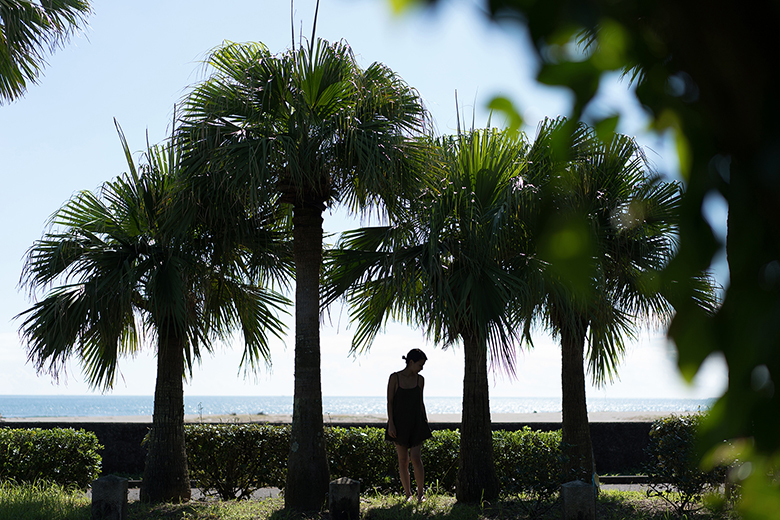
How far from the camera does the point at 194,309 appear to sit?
8.30 m

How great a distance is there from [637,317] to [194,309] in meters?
5.99

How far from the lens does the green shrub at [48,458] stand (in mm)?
9344

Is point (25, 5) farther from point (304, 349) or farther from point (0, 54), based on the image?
point (304, 349)

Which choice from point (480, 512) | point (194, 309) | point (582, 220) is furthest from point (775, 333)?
point (194, 309)

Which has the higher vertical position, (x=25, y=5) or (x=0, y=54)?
(x=25, y=5)

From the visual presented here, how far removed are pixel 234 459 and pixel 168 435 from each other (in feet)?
4.41

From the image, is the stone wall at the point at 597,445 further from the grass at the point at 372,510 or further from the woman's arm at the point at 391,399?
the woman's arm at the point at 391,399

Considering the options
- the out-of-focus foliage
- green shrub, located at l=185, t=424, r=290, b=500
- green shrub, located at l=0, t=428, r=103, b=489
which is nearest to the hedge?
green shrub, located at l=185, t=424, r=290, b=500

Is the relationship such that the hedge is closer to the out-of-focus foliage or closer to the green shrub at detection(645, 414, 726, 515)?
the green shrub at detection(645, 414, 726, 515)

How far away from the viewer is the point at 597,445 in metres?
11.4

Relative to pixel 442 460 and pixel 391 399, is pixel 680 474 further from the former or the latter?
pixel 391 399

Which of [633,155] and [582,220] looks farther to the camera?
[633,155]

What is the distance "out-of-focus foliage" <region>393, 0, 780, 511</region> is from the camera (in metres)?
0.57

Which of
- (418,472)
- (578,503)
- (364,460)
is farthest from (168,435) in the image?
(578,503)
